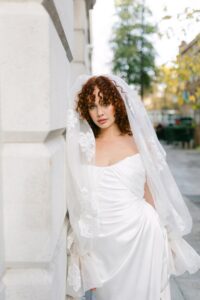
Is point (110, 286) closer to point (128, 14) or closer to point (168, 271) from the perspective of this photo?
point (168, 271)

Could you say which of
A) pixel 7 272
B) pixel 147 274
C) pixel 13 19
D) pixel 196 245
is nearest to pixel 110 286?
pixel 147 274


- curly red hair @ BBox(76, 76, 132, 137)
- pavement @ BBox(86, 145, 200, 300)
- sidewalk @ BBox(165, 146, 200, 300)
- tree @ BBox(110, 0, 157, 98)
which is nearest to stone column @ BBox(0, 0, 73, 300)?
curly red hair @ BBox(76, 76, 132, 137)

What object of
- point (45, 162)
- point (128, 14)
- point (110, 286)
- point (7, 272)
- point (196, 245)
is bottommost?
point (196, 245)

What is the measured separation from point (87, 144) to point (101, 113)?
25 centimetres

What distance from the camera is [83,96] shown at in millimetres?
2482

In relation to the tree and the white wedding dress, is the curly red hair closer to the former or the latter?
the white wedding dress

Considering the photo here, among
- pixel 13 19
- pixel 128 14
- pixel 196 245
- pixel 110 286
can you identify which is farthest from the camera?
pixel 128 14

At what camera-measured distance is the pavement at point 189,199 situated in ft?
12.6

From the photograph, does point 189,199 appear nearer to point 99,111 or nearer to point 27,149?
point 99,111

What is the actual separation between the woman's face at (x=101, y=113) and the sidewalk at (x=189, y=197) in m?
2.02

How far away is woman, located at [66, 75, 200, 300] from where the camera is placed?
2.32 meters

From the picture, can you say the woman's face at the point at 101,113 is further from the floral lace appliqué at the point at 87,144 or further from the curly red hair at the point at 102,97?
the floral lace appliqué at the point at 87,144

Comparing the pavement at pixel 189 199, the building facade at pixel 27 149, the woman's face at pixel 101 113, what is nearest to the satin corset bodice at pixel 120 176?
the woman's face at pixel 101 113

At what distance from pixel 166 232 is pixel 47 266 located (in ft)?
3.83
